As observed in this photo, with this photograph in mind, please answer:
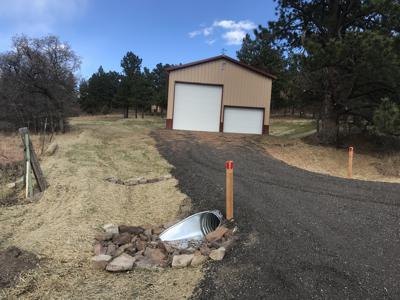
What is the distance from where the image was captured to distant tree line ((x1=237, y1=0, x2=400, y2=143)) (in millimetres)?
13523

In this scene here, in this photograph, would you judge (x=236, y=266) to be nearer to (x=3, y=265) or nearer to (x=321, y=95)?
(x=3, y=265)

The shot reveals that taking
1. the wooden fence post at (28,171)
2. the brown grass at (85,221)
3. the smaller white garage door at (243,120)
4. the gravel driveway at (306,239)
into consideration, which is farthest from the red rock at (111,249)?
the smaller white garage door at (243,120)

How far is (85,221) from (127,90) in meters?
46.5

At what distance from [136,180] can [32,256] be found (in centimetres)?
468

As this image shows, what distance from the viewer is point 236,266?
14.9 feet

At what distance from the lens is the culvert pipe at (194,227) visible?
598cm

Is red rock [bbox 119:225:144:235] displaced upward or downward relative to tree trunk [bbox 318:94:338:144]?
downward

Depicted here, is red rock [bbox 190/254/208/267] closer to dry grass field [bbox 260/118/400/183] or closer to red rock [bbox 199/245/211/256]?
red rock [bbox 199/245/211/256]

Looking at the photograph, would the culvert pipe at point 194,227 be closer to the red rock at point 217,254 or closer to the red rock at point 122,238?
the red rock at point 122,238

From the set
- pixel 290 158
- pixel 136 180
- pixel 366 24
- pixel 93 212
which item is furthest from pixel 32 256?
pixel 366 24

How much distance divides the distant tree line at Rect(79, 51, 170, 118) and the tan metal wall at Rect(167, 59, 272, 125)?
26.4m

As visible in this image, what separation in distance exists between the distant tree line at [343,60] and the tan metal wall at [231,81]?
459 cm

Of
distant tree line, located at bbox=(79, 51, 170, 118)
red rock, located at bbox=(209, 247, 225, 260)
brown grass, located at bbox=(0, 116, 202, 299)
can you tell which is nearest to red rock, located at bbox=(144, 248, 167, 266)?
brown grass, located at bbox=(0, 116, 202, 299)

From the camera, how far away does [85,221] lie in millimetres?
6422
